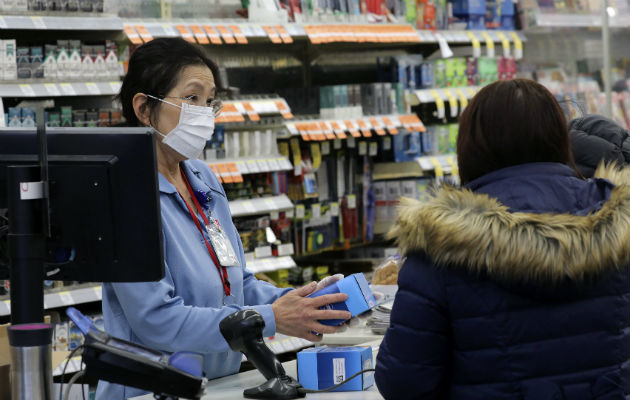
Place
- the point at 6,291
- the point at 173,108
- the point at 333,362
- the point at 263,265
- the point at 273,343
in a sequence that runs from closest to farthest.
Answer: the point at 333,362 → the point at 173,108 → the point at 6,291 → the point at 273,343 → the point at 263,265

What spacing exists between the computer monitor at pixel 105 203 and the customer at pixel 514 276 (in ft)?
1.87

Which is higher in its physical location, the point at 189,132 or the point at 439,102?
the point at 439,102

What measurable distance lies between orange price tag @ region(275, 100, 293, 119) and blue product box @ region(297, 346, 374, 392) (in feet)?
10.7

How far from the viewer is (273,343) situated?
513 cm

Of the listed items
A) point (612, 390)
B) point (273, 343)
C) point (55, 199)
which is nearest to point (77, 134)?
point (55, 199)

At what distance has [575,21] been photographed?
7.70 m

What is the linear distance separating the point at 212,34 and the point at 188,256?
306cm

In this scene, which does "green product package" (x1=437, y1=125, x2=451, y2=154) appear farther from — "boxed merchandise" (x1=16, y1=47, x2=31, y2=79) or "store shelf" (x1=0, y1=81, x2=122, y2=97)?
"boxed merchandise" (x1=16, y1=47, x2=31, y2=79)

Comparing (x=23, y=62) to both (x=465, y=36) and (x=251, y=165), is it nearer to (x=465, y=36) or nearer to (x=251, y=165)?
(x=251, y=165)

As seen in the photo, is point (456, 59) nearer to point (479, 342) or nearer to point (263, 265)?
point (263, 265)

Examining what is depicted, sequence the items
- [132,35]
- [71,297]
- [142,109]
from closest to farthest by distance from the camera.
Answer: [142,109], [71,297], [132,35]

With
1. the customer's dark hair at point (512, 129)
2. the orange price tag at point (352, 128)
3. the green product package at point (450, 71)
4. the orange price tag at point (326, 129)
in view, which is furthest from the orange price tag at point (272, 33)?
the customer's dark hair at point (512, 129)

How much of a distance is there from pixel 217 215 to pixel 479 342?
113 centimetres

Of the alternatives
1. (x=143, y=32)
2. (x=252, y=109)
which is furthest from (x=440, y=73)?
(x=143, y=32)
